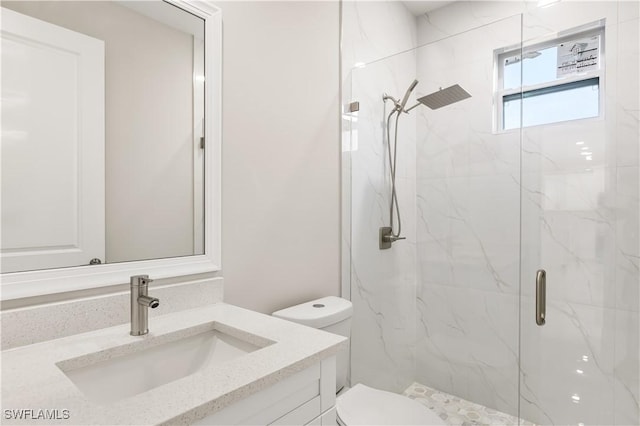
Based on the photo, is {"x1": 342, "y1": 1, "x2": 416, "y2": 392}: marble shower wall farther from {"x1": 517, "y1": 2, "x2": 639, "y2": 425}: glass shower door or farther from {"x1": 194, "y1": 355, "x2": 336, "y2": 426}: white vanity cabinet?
{"x1": 194, "y1": 355, "x2": 336, "y2": 426}: white vanity cabinet

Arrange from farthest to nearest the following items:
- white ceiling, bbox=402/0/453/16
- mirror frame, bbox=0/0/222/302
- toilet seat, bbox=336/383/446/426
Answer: white ceiling, bbox=402/0/453/16, toilet seat, bbox=336/383/446/426, mirror frame, bbox=0/0/222/302

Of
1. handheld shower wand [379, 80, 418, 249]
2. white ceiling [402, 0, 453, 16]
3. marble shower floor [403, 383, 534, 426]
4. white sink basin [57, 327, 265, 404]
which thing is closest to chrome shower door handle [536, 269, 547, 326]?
marble shower floor [403, 383, 534, 426]

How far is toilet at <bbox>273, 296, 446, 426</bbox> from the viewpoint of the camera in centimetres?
140

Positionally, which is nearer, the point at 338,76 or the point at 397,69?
the point at 338,76

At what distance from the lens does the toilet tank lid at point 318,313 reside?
1.47 metres

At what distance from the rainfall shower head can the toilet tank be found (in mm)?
1183

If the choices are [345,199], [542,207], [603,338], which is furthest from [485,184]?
[603,338]

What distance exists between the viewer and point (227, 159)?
1.39 metres

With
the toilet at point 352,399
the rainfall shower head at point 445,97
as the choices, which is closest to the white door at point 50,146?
the toilet at point 352,399

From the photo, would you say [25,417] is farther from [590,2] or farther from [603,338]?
[590,2]

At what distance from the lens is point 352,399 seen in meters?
1.52

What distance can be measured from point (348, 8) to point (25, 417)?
215 cm

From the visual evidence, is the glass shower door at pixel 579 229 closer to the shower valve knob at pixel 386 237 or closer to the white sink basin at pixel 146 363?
the shower valve knob at pixel 386 237

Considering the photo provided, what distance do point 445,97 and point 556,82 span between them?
0.52m
